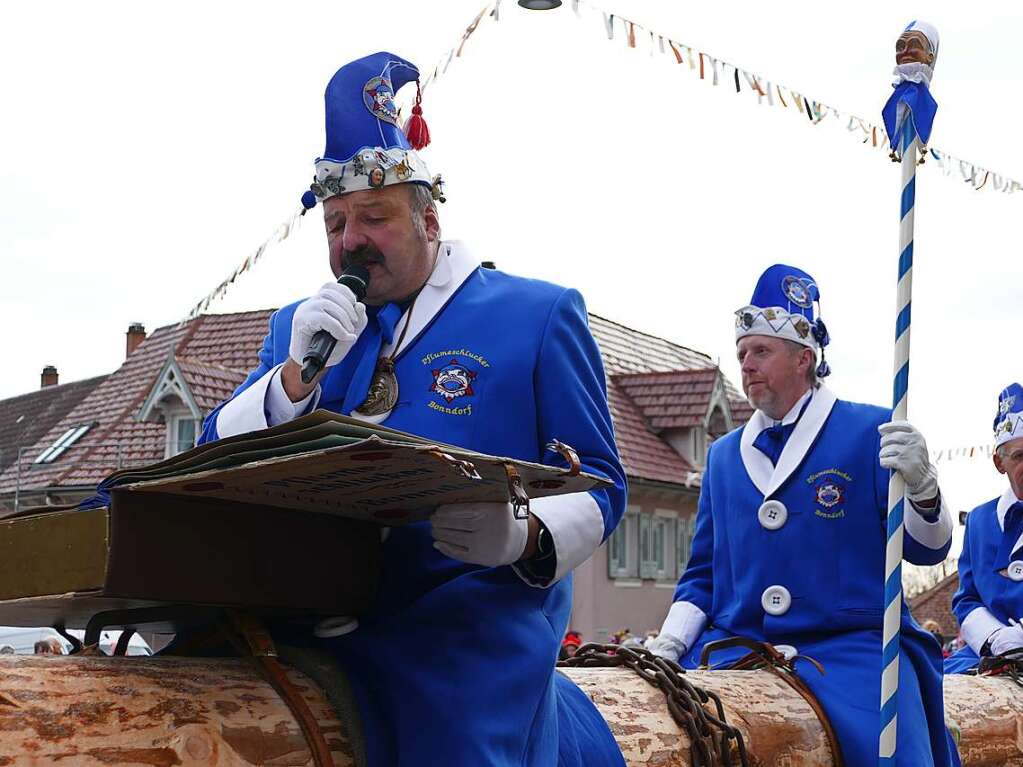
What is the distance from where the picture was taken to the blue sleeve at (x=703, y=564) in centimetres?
556

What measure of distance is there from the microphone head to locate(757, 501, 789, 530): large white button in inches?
92.1

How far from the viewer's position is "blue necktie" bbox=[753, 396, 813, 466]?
543 cm

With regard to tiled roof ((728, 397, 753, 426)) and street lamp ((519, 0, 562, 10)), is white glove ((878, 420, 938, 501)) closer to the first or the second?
street lamp ((519, 0, 562, 10))

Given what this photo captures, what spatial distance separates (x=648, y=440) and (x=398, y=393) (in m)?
29.0

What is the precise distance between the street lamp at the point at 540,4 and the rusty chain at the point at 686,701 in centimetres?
227

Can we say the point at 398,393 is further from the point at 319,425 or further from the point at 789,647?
the point at 789,647

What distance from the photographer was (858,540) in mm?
5133

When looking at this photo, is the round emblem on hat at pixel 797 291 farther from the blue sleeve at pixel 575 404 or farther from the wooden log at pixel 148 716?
the wooden log at pixel 148 716

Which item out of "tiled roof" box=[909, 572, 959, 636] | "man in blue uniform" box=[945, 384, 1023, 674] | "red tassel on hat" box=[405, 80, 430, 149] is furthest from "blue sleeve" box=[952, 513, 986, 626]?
"tiled roof" box=[909, 572, 959, 636]

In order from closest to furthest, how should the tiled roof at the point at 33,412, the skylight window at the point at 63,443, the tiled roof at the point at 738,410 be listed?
the skylight window at the point at 63,443
the tiled roof at the point at 33,412
the tiled roof at the point at 738,410

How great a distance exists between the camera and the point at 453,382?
321 cm

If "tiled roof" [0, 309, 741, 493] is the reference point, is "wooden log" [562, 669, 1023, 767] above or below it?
below

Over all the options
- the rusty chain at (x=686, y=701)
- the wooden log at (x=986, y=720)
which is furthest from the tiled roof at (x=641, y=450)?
the rusty chain at (x=686, y=701)

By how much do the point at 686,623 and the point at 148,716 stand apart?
315 cm
